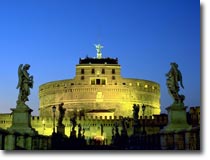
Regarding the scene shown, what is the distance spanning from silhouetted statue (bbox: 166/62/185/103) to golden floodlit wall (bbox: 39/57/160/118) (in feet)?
105

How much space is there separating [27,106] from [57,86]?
34940 millimetres

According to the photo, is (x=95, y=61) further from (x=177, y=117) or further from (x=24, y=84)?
(x=177, y=117)

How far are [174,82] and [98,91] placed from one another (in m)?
33.8

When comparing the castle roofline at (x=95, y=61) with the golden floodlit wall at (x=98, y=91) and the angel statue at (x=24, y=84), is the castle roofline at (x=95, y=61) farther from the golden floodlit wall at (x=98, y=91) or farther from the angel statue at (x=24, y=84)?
the angel statue at (x=24, y=84)

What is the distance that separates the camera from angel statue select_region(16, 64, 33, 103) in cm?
845

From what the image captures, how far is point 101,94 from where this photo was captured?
4206 cm

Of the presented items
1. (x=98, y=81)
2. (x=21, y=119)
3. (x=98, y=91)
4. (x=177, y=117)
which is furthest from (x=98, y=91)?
(x=177, y=117)

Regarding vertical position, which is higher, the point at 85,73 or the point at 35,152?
the point at 85,73

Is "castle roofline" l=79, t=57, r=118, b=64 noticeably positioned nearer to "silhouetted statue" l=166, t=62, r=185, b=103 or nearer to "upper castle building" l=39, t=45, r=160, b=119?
"upper castle building" l=39, t=45, r=160, b=119

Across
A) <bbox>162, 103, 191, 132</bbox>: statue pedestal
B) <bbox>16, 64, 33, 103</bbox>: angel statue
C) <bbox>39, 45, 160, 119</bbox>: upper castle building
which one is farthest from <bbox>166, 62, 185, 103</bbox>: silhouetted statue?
<bbox>39, 45, 160, 119</bbox>: upper castle building

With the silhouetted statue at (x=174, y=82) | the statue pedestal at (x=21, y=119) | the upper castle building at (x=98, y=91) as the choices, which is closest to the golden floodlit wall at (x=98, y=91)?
the upper castle building at (x=98, y=91)

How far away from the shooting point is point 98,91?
41.9 metres
